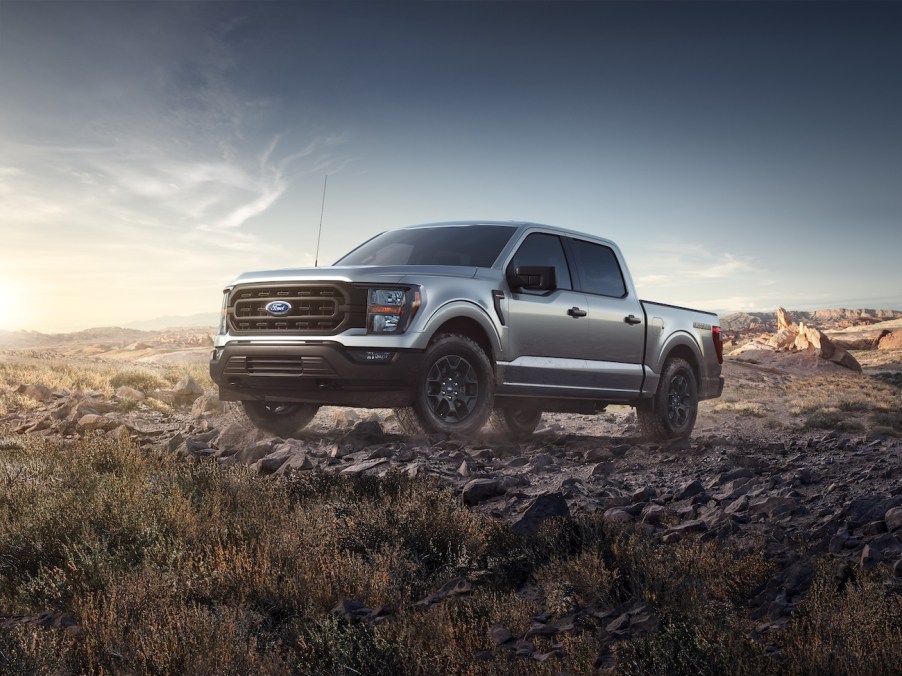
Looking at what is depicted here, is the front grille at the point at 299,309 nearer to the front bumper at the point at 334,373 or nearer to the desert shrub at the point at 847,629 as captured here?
the front bumper at the point at 334,373

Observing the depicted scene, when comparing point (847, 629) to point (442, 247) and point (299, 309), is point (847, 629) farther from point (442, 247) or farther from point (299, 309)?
point (442, 247)

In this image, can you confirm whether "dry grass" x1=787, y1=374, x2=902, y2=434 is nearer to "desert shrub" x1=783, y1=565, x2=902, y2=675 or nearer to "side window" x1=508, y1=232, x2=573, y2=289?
"side window" x1=508, y1=232, x2=573, y2=289

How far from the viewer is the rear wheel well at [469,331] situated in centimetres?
813

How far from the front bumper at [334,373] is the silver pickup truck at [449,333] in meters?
0.01

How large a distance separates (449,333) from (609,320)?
8.39ft

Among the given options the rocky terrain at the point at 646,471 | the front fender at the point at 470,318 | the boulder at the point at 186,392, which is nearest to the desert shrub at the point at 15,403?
the rocky terrain at the point at 646,471

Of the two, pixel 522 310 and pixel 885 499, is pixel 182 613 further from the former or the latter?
pixel 522 310

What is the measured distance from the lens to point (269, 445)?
855cm

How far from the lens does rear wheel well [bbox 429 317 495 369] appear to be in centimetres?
813

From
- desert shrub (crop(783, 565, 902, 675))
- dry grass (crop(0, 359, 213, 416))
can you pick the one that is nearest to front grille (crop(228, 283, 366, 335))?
desert shrub (crop(783, 565, 902, 675))

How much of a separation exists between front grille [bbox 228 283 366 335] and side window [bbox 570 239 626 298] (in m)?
3.15

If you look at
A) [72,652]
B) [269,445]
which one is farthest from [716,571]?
[269,445]

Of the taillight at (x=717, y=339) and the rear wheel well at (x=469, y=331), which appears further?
the taillight at (x=717, y=339)

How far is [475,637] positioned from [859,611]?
5.52 feet
